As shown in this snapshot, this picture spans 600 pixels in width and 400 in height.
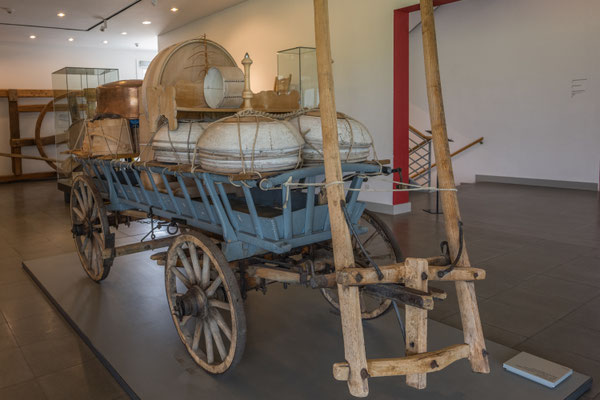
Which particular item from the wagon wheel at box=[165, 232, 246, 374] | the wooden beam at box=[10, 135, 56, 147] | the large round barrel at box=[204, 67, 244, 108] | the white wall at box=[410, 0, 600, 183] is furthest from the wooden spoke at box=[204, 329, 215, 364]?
the wooden beam at box=[10, 135, 56, 147]

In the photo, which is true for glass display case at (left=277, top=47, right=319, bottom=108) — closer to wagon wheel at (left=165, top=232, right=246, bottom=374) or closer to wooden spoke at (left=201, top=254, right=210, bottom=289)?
wagon wheel at (left=165, top=232, right=246, bottom=374)

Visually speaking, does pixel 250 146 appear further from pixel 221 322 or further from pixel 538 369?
pixel 538 369

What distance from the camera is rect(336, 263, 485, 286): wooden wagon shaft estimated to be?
5.98 feet

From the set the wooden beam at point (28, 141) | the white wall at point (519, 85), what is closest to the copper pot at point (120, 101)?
the white wall at point (519, 85)

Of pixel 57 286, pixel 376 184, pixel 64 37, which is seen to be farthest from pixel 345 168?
pixel 64 37

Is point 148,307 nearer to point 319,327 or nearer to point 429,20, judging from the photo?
point 319,327

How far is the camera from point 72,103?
372 inches

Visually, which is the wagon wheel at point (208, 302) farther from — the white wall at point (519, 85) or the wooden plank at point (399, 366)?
the white wall at point (519, 85)

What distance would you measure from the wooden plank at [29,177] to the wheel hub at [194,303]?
1215cm

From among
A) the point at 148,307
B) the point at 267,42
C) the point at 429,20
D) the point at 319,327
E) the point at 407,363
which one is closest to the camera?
the point at 407,363

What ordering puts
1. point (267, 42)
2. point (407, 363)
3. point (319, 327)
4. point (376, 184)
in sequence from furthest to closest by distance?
point (267, 42) → point (376, 184) → point (319, 327) → point (407, 363)

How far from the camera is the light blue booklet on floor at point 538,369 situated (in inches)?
96.0

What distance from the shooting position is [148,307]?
3604mm

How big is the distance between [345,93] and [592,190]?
5411 millimetres
